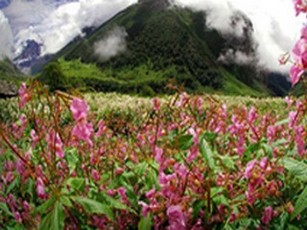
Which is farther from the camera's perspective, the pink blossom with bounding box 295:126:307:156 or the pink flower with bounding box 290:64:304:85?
the pink blossom with bounding box 295:126:307:156

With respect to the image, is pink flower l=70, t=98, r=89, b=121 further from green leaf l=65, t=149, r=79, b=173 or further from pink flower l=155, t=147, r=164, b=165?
green leaf l=65, t=149, r=79, b=173

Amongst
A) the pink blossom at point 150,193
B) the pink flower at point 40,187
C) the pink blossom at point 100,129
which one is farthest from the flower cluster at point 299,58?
the pink blossom at point 100,129

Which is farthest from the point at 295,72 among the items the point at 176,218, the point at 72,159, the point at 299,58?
the point at 72,159

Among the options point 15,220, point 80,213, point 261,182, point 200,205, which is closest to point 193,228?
point 200,205

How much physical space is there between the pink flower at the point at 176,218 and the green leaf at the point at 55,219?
0.75m

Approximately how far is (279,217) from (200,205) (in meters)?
0.49

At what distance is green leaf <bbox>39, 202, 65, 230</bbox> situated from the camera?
9.11 ft

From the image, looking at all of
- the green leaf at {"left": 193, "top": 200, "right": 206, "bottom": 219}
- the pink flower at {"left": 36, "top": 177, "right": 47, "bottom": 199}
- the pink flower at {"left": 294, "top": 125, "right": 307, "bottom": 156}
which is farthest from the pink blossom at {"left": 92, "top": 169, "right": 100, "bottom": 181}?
the pink flower at {"left": 294, "top": 125, "right": 307, "bottom": 156}

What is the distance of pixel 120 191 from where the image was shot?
3.76 m

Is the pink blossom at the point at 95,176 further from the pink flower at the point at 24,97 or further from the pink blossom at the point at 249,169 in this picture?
the pink blossom at the point at 249,169

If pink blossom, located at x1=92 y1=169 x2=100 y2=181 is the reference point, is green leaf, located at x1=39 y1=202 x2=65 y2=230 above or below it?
above

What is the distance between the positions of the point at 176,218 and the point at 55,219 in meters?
0.86

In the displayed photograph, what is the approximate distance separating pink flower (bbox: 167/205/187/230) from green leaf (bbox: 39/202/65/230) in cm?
75

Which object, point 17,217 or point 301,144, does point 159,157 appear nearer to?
point 301,144
